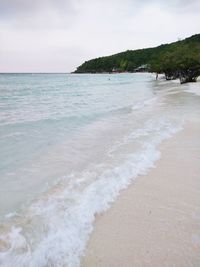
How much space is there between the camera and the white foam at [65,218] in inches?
120

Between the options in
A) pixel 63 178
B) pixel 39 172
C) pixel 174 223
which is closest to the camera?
pixel 174 223

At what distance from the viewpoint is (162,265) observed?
113 inches

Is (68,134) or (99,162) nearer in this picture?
(99,162)

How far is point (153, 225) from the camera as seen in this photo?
11.9 ft

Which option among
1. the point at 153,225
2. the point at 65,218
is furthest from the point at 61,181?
the point at 153,225

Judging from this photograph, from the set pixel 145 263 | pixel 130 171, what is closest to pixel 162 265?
pixel 145 263

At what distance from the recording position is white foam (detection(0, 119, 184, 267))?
306cm

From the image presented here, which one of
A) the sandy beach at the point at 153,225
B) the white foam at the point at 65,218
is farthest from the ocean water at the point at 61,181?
the sandy beach at the point at 153,225

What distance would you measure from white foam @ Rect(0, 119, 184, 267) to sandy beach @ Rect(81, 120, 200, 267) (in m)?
0.18

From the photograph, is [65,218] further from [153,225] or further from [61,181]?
[61,181]

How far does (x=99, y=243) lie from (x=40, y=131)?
27.9 ft

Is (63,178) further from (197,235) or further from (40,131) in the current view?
(40,131)

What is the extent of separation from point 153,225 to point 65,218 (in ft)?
4.00

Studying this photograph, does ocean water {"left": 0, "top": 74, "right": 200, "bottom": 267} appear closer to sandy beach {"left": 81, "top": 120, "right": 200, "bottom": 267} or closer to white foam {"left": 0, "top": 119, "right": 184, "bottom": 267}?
white foam {"left": 0, "top": 119, "right": 184, "bottom": 267}
